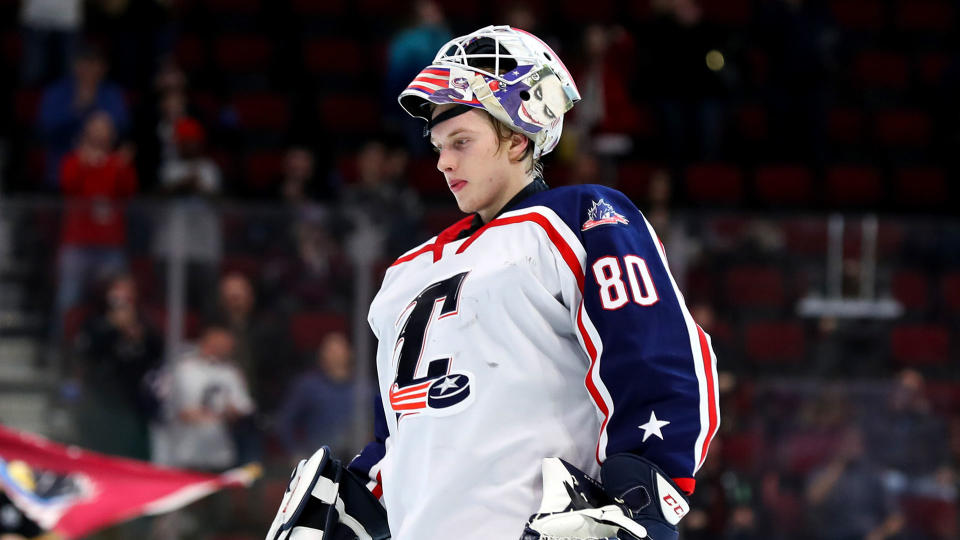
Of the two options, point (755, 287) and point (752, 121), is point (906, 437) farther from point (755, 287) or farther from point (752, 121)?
point (752, 121)

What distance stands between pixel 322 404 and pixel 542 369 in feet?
15.6

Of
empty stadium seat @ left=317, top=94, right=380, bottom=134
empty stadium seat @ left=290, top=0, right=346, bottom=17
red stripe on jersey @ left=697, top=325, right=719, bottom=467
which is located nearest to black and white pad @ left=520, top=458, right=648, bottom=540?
red stripe on jersey @ left=697, top=325, right=719, bottom=467

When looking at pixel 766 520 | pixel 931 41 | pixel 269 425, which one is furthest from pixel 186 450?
pixel 931 41

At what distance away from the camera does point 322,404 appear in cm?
723

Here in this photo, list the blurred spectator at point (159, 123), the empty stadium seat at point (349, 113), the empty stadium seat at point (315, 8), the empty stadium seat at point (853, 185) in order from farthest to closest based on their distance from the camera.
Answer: the empty stadium seat at point (315, 8)
the empty stadium seat at point (853, 185)
the empty stadium seat at point (349, 113)
the blurred spectator at point (159, 123)

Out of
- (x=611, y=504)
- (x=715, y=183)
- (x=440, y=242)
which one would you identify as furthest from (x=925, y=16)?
(x=611, y=504)

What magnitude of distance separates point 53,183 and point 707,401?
6.29 m

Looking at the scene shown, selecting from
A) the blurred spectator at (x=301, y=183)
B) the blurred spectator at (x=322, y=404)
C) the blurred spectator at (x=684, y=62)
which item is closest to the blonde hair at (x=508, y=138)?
the blurred spectator at (x=322, y=404)

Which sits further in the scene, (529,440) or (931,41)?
(931,41)

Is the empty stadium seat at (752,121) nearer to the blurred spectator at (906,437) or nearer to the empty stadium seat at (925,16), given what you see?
the empty stadium seat at (925,16)

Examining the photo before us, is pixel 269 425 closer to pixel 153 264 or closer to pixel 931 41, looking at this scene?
pixel 153 264

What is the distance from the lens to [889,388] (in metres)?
7.44

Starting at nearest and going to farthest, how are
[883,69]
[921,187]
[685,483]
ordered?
[685,483]
[921,187]
[883,69]

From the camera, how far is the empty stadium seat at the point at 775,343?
7.35 metres
